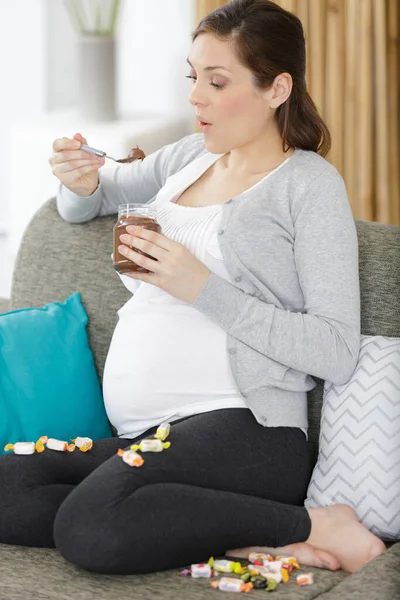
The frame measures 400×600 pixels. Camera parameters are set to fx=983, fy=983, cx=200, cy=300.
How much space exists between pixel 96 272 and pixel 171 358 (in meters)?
0.42

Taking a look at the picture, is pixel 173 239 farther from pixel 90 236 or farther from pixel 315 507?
pixel 315 507

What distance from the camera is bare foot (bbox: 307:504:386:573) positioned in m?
1.67

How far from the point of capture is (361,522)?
178 cm

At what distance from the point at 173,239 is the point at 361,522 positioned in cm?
66

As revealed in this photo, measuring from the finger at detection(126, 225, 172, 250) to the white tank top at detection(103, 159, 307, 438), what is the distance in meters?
0.13

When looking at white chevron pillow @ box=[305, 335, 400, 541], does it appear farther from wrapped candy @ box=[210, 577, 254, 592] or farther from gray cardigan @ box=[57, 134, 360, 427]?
wrapped candy @ box=[210, 577, 254, 592]

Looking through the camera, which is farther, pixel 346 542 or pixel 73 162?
pixel 73 162

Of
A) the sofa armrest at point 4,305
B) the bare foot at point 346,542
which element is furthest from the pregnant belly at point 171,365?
the sofa armrest at point 4,305

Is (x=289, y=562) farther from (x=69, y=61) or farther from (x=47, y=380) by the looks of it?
(x=69, y=61)

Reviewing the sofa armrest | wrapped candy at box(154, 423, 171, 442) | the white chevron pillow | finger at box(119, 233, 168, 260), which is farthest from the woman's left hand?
the sofa armrest

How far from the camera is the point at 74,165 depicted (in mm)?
2094

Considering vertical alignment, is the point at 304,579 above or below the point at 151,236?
→ below

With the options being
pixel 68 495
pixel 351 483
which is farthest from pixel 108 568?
pixel 351 483

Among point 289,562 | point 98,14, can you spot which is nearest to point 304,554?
point 289,562
